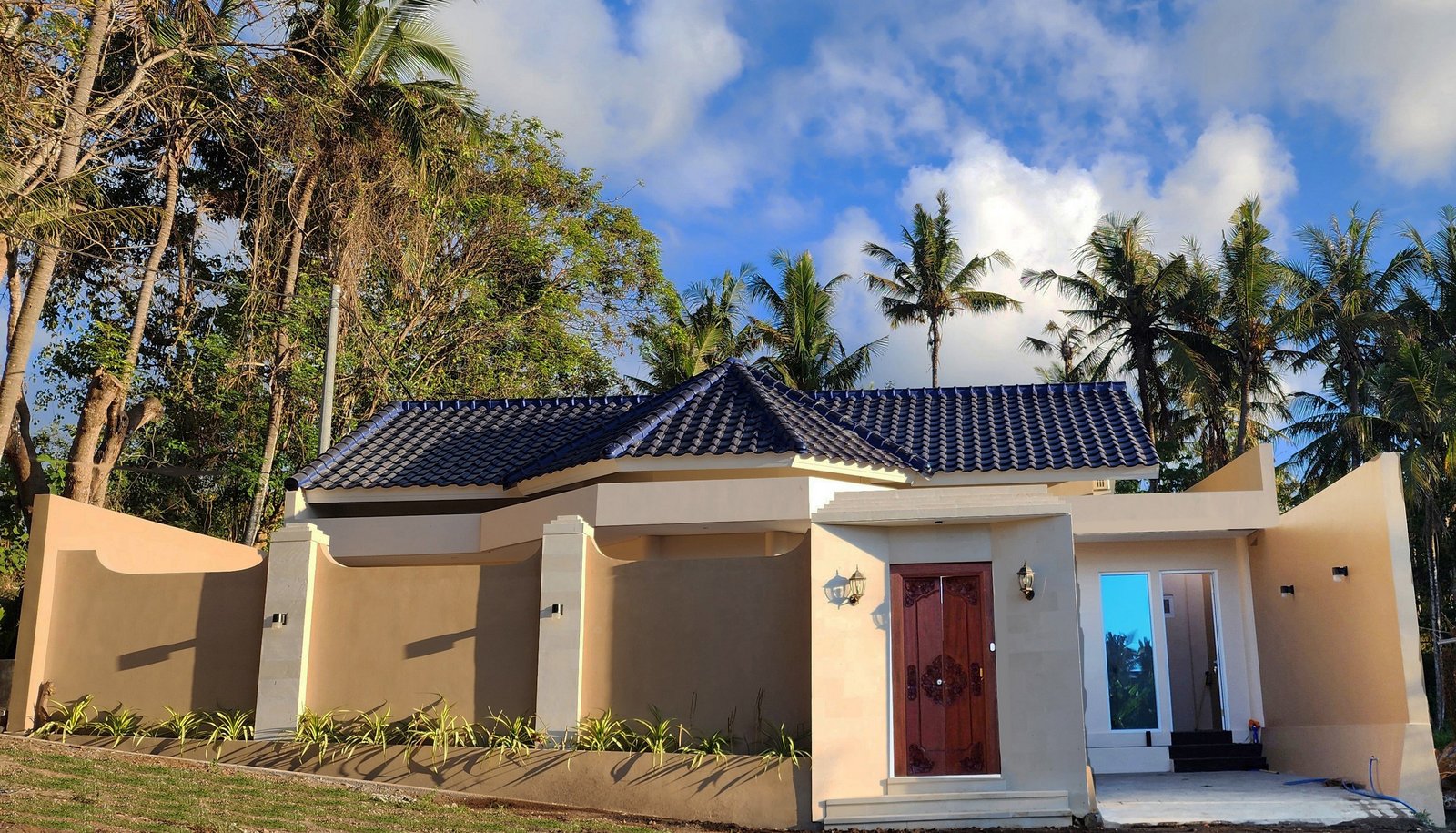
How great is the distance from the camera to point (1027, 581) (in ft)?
38.6

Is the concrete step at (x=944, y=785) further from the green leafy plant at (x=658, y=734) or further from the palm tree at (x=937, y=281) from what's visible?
the palm tree at (x=937, y=281)

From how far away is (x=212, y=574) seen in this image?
533 inches

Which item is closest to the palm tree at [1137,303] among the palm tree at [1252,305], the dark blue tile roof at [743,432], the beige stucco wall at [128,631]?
the palm tree at [1252,305]

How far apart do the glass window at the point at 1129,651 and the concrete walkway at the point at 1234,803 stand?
1666 millimetres

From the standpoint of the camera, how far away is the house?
11766mm

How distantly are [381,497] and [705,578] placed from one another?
5477mm

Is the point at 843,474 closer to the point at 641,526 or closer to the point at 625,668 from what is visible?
the point at 641,526

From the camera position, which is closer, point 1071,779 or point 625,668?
point 1071,779

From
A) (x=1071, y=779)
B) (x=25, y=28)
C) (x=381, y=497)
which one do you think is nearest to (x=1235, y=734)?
(x=1071, y=779)

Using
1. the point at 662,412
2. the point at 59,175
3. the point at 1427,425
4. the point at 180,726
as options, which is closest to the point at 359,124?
the point at 59,175

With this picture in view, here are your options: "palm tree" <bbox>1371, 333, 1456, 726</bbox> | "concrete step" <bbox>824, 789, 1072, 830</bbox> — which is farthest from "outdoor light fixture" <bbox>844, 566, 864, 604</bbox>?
"palm tree" <bbox>1371, 333, 1456, 726</bbox>

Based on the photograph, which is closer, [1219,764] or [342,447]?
[1219,764]

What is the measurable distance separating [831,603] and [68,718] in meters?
8.54

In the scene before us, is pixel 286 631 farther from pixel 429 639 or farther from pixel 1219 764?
pixel 1219 764
